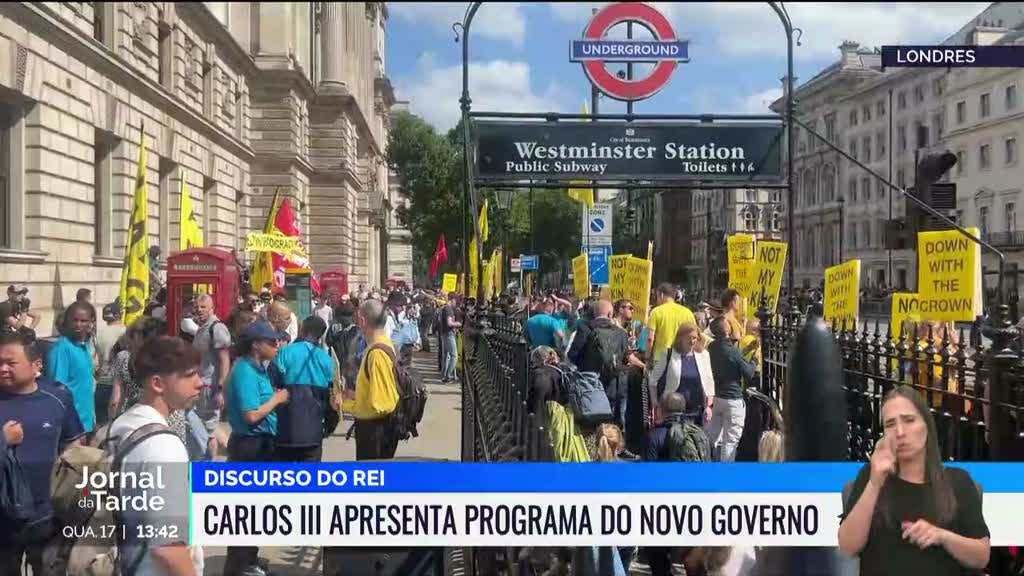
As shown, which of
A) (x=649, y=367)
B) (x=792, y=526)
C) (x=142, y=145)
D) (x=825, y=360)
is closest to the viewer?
(x=825, y=360)

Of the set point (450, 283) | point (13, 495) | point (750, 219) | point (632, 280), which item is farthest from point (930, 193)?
point (450, 283)

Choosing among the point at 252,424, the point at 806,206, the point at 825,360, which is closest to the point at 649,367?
the point at 806,206

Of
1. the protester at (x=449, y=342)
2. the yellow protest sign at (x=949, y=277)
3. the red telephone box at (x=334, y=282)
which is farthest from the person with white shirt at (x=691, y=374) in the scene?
the protester at (x=449, y=342)

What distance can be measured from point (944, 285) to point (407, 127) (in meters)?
3.90

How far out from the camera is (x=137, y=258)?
314 inches

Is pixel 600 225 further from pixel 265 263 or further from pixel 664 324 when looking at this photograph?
pixel 664 324

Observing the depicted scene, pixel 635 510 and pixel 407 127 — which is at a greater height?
pixel 407 127

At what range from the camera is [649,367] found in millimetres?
9508

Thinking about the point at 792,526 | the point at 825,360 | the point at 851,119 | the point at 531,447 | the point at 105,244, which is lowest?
the point at 792,526

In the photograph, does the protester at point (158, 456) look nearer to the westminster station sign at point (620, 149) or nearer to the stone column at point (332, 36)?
the westminster station sign at point (620, 149)

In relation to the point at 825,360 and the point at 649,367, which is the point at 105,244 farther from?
the point at 825,360

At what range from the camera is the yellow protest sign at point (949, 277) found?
19.1ft

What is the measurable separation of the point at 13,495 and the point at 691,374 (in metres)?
5.30

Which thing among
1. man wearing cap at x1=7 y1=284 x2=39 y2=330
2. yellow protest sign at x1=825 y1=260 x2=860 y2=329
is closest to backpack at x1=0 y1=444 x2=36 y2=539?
man wearing cap at x1=7 y1=284 x2=39 y2=330
